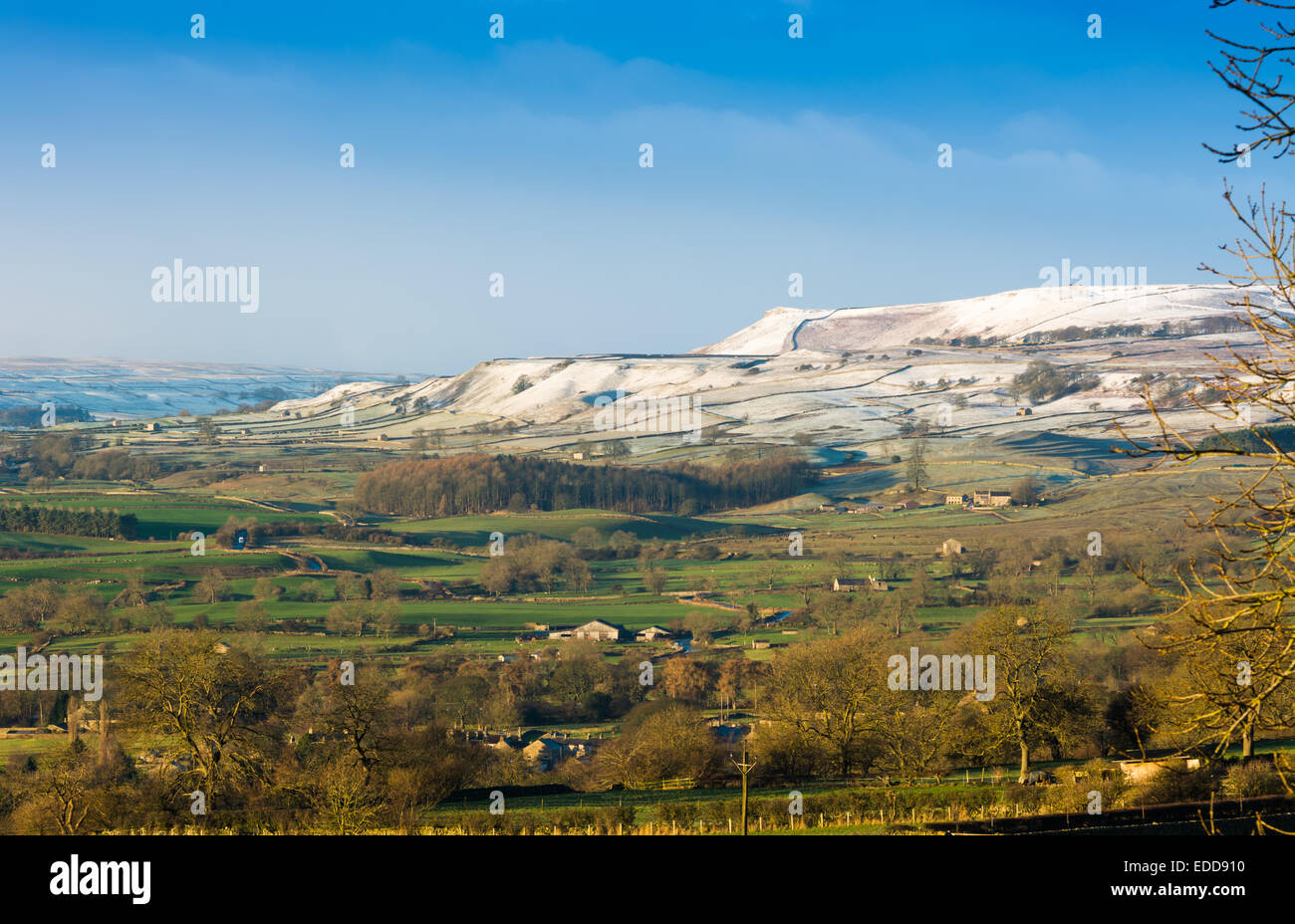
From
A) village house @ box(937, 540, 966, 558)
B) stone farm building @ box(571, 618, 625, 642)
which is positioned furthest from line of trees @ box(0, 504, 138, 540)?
village house @ box(937, 540, 966, 558)

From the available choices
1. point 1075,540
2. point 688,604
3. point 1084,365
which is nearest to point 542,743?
point 688,604

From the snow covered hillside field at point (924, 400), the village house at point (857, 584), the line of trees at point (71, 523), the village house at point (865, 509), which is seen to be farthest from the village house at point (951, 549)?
the line of trees at point (71, 523)

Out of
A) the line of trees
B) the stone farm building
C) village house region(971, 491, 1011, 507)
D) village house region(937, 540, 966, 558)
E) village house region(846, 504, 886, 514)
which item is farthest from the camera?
village house region(846, 504, 886, 514)

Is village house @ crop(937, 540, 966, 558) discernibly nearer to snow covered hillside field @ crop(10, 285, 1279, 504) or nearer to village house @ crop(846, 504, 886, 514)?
village house @ crop(846, 504, 886, 514)

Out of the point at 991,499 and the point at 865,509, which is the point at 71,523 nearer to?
the point at 865,509

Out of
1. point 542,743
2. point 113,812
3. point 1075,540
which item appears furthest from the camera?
point 1075,540

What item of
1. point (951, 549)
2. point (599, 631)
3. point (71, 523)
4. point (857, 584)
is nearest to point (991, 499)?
point (951, 549)

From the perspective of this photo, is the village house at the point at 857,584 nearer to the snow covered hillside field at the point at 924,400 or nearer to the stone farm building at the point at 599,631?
the stone farm building at the point at 599,631
